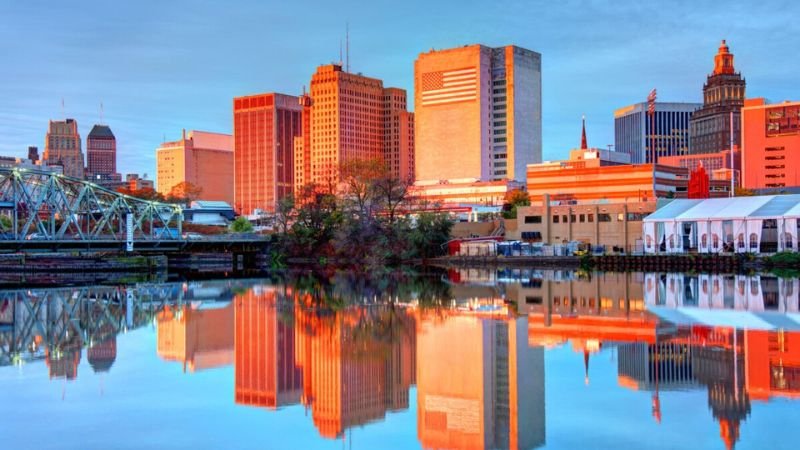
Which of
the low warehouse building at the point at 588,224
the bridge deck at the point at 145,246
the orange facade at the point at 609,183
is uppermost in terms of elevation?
the orange facade at the point at 609,183

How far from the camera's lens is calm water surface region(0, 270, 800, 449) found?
19.3 m

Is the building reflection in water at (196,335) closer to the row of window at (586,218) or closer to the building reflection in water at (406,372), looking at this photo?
the building reflection in water at (406,372)

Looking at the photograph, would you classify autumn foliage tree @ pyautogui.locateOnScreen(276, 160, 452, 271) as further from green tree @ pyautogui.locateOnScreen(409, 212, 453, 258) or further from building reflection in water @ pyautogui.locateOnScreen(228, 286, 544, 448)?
building reflection in water @ pyautogui.locateOnScreen(228, 286, 544, 448)

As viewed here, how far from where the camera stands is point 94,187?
106 m

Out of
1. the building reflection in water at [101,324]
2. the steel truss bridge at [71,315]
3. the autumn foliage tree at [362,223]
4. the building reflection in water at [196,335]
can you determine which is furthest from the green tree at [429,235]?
the building reflection in water at [196,335]

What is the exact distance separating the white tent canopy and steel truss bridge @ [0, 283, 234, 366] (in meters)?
46.8

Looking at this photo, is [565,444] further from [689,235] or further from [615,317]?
[689,235]

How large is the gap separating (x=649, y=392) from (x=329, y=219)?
88.1m

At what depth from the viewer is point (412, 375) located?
25688 mm

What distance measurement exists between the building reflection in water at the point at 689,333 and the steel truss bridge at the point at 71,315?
57.0 feet

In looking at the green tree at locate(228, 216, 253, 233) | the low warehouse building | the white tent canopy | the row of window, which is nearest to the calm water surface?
the white tent canopy

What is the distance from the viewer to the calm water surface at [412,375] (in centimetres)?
1930

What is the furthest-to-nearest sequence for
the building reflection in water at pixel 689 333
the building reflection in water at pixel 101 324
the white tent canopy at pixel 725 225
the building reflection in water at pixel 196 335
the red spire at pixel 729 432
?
the white tent canopy at pixel 725 225, the building reflection in water at pixel 101 324, the building reflection in water at pixel 196 335, the building reflection in water at pixel 689 333, the red spire at pixel 729 432

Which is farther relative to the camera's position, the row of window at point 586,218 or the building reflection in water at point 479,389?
the row of window at point 586,218
